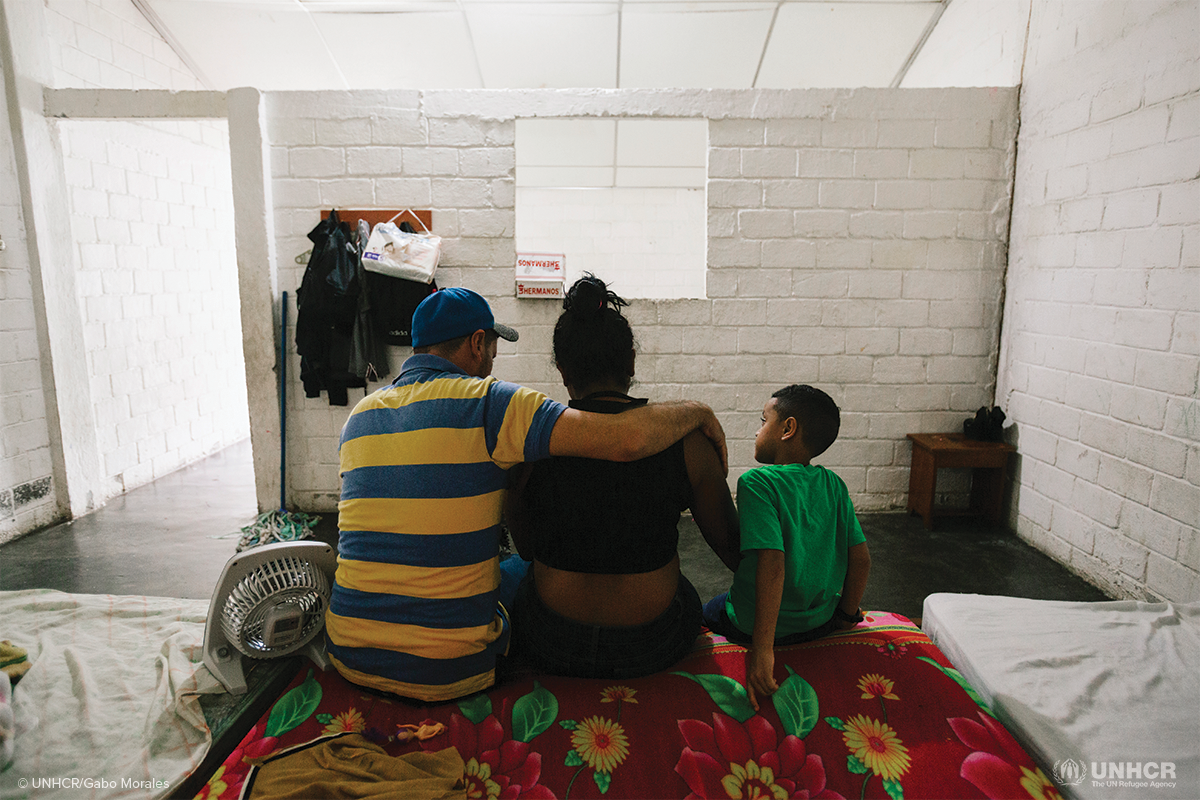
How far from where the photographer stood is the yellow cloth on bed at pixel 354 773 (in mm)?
1216

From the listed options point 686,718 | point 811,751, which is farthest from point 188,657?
point 811,751

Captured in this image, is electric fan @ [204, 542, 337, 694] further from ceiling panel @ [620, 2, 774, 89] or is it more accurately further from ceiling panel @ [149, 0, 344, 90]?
ceiling panel @ [149, 0, 344, 90]

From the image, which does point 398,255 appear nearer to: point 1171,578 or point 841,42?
point 841,42

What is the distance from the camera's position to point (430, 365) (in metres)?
1.52

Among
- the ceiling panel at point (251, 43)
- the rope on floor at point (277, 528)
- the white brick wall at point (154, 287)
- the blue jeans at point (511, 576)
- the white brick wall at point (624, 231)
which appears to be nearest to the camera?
the blue jeans at point (511, 576)

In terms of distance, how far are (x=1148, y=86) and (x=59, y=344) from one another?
209 inches

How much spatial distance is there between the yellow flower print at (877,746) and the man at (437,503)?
28.4 inches

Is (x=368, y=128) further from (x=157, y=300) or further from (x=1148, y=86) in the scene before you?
(x=1148, y=86)

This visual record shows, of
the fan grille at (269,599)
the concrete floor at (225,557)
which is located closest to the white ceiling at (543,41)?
the concrete floor at (225,557)

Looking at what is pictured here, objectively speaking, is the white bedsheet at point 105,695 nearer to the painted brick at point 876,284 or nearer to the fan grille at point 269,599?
the fan grille at point 269,599

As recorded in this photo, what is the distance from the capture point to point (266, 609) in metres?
1.57

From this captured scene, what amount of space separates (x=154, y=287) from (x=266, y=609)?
381 centimetres

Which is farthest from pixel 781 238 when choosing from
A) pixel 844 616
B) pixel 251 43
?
pixel 251 43

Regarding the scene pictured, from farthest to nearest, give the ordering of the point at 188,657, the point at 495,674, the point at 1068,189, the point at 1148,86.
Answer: the point at 1068,189 → the point at 1148,86 → the point at 188,657 → the point at 495,674
